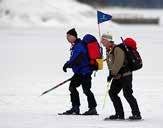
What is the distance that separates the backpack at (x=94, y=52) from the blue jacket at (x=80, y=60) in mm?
83

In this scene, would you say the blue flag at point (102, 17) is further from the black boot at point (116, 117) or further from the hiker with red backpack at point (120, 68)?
the black boot at point (116, 117)

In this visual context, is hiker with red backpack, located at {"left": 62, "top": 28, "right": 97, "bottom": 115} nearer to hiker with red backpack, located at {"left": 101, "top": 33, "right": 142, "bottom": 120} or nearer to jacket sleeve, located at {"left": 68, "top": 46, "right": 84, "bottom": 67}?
jacket sleeve, located at {"left": 68, "top": 46, "right": 84, "bottom": 67}

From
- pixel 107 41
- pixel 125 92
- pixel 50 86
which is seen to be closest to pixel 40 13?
pixel 50 86

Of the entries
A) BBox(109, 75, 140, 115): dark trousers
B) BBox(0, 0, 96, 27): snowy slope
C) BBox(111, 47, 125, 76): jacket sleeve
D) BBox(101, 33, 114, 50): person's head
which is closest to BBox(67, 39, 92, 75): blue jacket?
BBox(101, 33, 114, 50): person's head

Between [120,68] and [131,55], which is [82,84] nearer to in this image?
[120,68]

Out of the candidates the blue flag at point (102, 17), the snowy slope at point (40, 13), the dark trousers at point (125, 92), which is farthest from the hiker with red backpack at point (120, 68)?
the snowy slope at point (40, 13)

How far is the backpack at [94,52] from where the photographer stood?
11.9 metres

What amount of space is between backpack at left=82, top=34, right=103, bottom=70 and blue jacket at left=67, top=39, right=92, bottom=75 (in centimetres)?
8

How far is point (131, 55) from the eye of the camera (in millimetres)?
11141

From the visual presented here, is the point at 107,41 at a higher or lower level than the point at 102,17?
lower

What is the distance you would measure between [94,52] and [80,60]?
0.26 metres

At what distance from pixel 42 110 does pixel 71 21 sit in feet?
167

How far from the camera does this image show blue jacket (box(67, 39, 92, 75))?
11.9 meters

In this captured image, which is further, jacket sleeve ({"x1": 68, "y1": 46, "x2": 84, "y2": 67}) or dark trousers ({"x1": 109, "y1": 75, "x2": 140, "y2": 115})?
jacket sleeve ({"x1": 68, "y1": 46, "x2": 84, "y2": 67})
